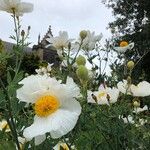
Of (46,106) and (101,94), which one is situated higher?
(46,106)

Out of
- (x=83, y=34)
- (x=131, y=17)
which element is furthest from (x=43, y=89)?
(x=131, y=17)

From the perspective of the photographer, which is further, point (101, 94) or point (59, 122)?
point (101, 94)

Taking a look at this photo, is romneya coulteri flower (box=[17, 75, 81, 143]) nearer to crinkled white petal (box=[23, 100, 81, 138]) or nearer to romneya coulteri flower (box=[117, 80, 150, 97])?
crinkled white petal (box=[23, 100, 81, 138])

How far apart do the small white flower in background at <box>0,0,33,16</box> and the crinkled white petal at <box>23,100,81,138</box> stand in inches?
32.4

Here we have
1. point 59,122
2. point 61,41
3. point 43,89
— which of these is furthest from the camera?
point 61,41

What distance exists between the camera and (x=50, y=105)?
1.39 meters

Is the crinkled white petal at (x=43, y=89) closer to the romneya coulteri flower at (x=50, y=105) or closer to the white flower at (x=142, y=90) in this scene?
the romneya coulteri flower at (x=50, y=105)

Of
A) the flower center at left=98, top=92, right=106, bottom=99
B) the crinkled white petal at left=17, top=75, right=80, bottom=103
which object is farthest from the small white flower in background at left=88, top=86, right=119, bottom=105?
the crinkled white petal at left=17, top=75, right=80, bottom=103

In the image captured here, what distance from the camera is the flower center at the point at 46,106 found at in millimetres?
1392

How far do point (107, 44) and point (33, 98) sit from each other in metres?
2.44

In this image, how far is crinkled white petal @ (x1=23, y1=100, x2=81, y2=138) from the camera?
4.38 feet

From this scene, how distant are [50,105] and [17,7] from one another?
83 centimetres

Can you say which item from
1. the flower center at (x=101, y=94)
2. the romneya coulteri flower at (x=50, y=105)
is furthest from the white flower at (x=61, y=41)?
the romneya coulteri flower at (x=50, y=105)

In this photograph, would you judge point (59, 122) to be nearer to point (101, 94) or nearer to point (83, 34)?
point (101, 94)
